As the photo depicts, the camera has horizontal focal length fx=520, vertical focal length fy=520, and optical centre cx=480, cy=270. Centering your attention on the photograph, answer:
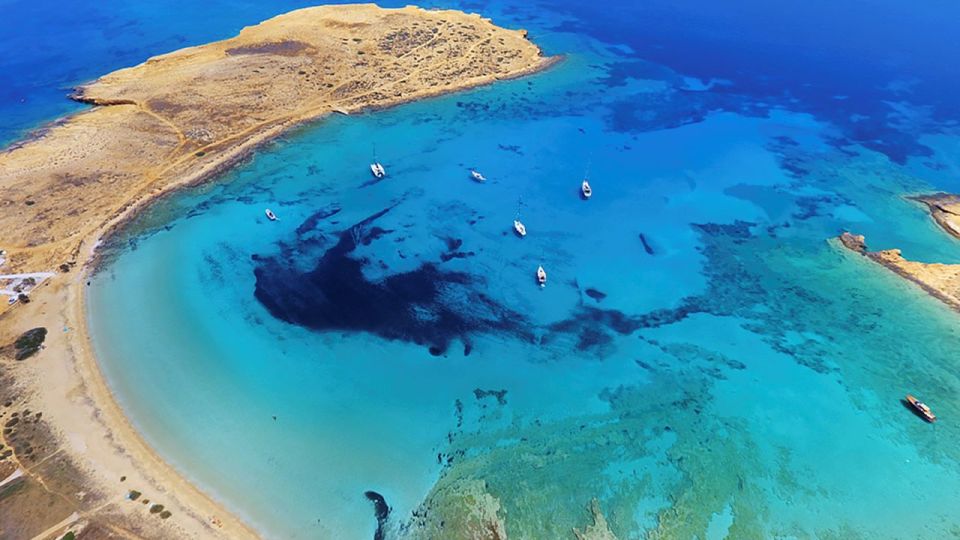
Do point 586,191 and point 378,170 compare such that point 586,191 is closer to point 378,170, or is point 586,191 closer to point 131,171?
point 378,170

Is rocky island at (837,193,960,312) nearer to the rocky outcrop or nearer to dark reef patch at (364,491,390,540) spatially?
the rocky outcrop

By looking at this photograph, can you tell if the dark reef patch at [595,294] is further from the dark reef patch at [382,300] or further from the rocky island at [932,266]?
the rocky island at [932,266]

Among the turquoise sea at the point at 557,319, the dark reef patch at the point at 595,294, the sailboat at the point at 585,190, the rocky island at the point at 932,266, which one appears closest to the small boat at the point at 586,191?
the sailboat at the point at 585,190

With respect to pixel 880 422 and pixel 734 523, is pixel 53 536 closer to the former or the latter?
pixel 734 523

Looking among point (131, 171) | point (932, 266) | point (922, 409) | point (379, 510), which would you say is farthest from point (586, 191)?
point (131, 171)

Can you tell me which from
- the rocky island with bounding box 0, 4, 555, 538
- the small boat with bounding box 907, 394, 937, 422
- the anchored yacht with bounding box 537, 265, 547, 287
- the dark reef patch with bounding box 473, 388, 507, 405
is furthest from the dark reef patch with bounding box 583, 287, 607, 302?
the rocky island with bounding box 0, 4, 555, 538

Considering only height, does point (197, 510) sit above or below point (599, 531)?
above

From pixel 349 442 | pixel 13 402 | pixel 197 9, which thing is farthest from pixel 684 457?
pixel 197 9
